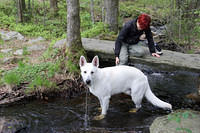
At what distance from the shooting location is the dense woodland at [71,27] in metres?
6.26

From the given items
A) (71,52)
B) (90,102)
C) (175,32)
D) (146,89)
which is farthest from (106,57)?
(175,32)

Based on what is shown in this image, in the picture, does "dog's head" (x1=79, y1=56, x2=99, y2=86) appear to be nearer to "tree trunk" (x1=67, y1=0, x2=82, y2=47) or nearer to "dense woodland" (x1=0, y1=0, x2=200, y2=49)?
"tree trunk" (x1=67, y1=0, x2=82, y2=47)

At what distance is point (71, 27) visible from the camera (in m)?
6.32

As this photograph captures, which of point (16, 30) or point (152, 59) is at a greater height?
point (16, 30)

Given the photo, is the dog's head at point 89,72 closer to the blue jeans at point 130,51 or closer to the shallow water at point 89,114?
the shallow water at point 89,114

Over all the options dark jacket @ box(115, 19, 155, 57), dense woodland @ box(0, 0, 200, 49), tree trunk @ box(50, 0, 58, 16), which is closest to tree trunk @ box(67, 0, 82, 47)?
dense woodland @ box(0, 0, 200, 49)

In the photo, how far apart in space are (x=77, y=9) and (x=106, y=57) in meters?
1.96

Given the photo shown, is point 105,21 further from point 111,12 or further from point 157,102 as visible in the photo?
point 157,102

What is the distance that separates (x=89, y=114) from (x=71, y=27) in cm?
285

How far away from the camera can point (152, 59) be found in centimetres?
626

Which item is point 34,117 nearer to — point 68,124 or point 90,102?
point 68,124

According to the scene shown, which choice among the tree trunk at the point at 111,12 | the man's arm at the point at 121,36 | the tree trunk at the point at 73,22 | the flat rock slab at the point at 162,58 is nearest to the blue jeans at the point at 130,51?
the flat rock slab at the point at 162,58

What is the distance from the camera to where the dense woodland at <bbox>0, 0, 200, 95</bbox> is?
20.5 ft

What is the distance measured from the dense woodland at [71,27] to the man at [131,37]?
1.47 meters
